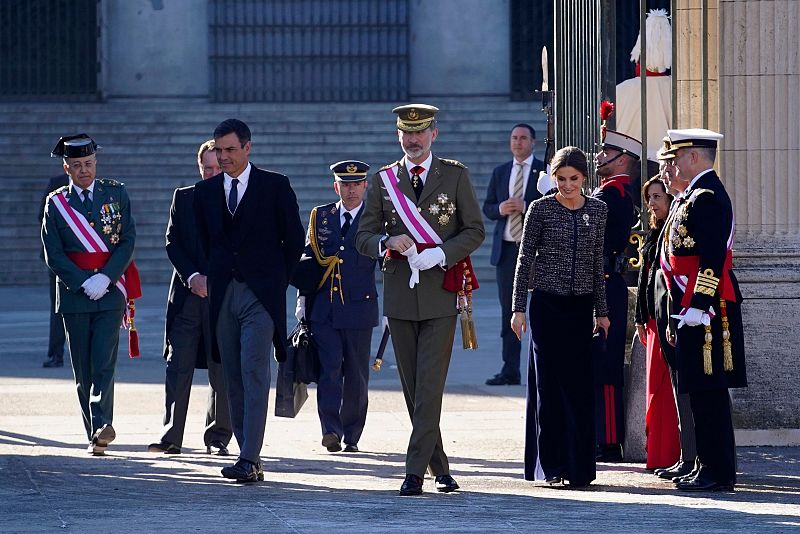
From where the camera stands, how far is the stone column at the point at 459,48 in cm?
2633

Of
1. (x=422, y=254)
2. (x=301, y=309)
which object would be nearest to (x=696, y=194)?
(x=422, y=254)

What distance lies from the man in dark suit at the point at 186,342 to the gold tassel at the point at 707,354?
2.90 meters

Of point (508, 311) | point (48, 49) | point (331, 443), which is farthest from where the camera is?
point (48, 49)

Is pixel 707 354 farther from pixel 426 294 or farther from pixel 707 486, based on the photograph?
pixel 426 294

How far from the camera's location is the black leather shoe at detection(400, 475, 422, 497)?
7.80 metres

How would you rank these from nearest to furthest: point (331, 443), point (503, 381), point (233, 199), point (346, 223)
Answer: point (233, 199) → point (331, 443) → point (346, 223) → point (503, 381)

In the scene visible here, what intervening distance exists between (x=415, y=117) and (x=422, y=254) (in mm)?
673

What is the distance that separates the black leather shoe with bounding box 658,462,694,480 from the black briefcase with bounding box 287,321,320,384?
7.73 feet

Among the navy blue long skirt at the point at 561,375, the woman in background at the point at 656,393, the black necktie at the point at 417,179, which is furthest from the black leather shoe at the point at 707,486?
the black necktie at the point at 417,179

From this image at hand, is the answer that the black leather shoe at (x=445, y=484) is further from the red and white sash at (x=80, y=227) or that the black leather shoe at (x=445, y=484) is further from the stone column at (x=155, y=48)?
the stone column at (x=155, y=48)

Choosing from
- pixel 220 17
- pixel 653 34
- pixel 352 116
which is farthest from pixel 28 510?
pixel 220 17

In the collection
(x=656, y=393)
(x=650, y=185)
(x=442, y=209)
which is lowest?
(x=656, y=393)

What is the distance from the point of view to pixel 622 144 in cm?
955

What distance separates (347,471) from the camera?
880 centimetres
